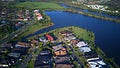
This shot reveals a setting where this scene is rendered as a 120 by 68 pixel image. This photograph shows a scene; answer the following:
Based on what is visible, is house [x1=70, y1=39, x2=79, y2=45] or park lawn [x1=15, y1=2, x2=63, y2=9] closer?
house [x1=70, y1=39, x2=79, y2=45]

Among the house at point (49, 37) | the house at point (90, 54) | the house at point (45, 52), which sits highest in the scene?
the house at point (49, 37)

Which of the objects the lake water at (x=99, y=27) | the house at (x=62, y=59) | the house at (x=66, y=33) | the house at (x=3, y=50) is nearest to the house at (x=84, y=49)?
the lake water at (x=99, y=27)

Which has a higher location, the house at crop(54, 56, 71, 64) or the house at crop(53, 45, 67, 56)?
the house at crop(53, 45, 67, 56)

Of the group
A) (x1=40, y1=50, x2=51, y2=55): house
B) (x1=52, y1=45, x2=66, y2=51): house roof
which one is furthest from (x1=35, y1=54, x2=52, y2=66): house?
(x1=52, y1=45, x2=66, y2=51): house roof

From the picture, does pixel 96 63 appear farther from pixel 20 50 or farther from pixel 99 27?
pixel 99 27

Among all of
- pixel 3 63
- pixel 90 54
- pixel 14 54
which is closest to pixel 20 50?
pixel 14 54

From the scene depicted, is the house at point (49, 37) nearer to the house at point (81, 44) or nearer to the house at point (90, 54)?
the house at point (81, 44)

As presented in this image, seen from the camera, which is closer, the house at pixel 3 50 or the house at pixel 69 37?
the house at pixel 3 50

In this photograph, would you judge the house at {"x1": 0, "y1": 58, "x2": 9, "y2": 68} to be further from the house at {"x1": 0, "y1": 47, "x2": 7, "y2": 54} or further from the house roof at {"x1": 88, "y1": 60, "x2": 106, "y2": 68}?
the house roof at {"x1": 88, "y1": 60, "x2": 106, "y2": 68}
